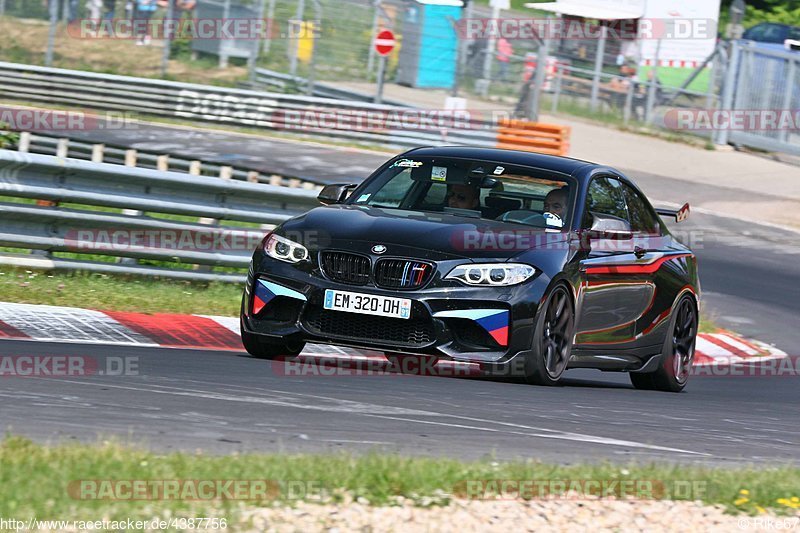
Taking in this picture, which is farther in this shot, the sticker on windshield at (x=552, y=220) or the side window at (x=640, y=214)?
the side window at (x=640, y=214)

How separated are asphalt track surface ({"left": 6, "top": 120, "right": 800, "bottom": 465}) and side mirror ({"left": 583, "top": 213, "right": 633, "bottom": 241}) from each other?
999mm

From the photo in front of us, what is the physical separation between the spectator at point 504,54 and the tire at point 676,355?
2300 centimetres

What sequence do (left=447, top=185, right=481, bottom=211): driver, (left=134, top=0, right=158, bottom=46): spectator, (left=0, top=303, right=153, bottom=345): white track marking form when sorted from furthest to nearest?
(left=134, top=0, right=158, bottom=46): spectator
(left=0, top=303, right=153, bottom=345): white track marking
(left=447, top=185, right=481, bottom=211): driver

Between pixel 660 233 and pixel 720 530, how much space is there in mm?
5464

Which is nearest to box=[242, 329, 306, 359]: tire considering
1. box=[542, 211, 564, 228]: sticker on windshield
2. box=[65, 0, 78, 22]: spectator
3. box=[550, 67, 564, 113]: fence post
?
box=[542, 211, 564, 228]: sticker on windshield

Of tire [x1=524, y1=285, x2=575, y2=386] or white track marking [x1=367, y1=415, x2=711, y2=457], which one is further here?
tire [x1=524, y1=285, x2=575, y2=386]

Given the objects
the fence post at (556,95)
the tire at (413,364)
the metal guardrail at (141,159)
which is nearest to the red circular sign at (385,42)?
the fence post at (556,95)

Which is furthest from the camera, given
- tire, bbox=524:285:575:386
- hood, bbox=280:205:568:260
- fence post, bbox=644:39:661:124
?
fence post, bbox=644:39:661:124

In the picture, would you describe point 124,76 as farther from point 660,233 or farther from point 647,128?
point 660,233

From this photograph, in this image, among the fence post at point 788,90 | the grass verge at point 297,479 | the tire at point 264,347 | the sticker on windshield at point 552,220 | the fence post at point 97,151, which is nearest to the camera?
the grass verge at point 297,479

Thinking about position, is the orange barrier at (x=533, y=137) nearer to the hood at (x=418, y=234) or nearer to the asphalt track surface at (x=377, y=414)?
the asphalt track surface at (x=377, y=414)

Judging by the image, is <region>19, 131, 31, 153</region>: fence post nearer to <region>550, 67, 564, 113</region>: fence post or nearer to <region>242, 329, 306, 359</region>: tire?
<region>242, 329, 306, 359</region>: tire

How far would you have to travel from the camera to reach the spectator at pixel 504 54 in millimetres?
33344

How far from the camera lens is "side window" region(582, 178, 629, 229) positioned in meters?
9.44
